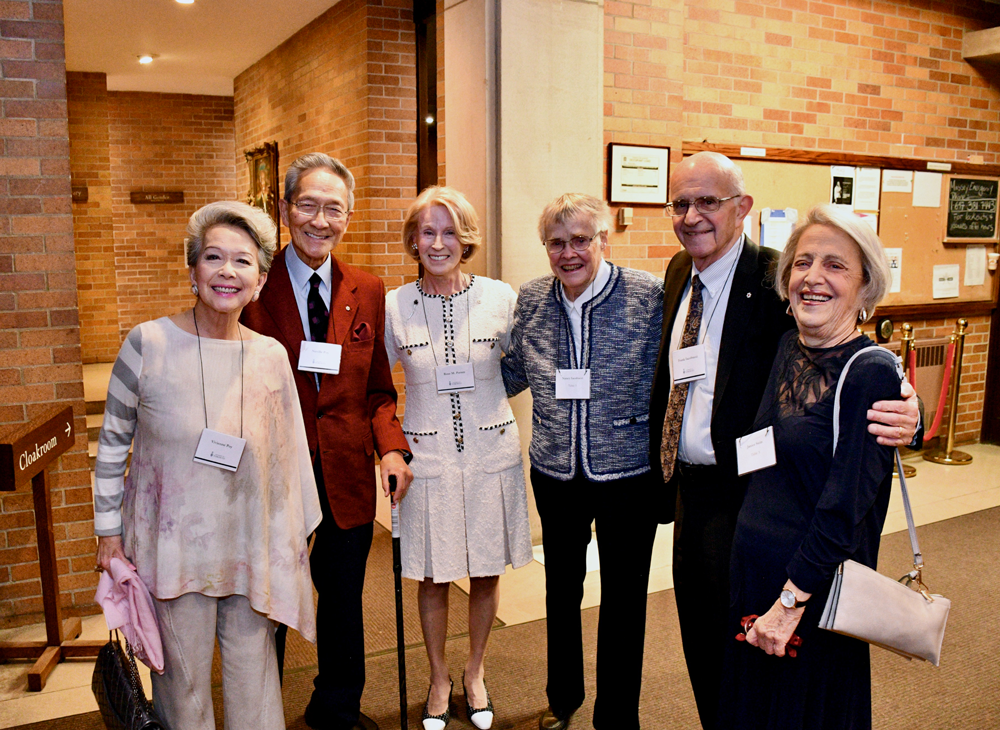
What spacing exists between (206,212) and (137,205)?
9.27m

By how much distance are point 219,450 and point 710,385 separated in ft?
4.41

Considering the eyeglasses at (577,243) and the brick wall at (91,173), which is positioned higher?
the brick wall at (91,173)

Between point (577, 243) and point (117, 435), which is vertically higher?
point (577, 243)

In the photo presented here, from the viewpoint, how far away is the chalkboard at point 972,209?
248 inches

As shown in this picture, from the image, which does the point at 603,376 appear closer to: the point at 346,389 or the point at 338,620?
the point at 346,389

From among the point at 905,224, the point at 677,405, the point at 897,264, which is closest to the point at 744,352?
the point at 677,405

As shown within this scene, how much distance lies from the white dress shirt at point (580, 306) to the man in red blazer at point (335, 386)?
62cm

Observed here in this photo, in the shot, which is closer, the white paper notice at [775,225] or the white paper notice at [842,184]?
the white paper notice at [775,225]

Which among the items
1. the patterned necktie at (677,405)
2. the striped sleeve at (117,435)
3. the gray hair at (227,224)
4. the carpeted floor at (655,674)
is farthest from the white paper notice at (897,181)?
the striped sleeve at (117,435)

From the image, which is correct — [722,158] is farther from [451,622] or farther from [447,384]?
[451,622]

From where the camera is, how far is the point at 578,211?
2.35 m

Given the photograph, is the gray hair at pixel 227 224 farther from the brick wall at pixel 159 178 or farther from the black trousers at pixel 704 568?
the brick wall at pixel 159 178

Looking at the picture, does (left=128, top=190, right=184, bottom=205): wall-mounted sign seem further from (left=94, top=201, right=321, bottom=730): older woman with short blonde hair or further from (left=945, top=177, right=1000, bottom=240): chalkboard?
(left=94, top=201, right=321, bottom=730): older woman with short blonde hair

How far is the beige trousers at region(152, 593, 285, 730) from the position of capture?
190 centimetres
